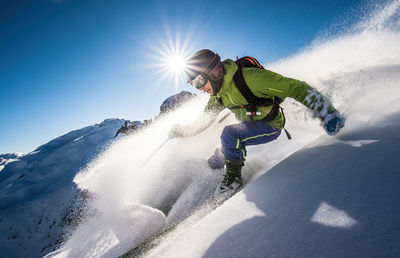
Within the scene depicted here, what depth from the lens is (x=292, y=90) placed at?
2.21 metres

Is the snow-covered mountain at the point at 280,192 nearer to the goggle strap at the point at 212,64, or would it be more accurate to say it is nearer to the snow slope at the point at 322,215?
the snow slope at the point at 322,215

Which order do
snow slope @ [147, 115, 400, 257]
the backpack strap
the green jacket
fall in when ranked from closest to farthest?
1. snow slope @ [147, 115, 400, 257]
2. the green jacket
3. the backpack strap

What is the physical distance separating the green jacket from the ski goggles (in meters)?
0.26

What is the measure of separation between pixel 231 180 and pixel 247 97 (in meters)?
1.29

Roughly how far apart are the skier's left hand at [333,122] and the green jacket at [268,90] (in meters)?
0.06

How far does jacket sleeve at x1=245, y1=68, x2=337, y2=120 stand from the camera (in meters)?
2.14

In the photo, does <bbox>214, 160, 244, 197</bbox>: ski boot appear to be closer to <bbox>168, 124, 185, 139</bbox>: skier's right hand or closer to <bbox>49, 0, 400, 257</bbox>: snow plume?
<bbox>49, 0, 400, 257</bbox>: snow plume

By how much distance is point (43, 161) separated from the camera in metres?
49.3

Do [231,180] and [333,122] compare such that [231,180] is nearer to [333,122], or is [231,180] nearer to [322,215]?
[333,122]

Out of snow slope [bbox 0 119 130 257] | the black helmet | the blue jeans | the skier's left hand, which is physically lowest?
the skier's left hand

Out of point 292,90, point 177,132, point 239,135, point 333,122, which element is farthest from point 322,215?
point 177,132

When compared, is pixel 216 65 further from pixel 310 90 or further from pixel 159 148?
pixel 159 148

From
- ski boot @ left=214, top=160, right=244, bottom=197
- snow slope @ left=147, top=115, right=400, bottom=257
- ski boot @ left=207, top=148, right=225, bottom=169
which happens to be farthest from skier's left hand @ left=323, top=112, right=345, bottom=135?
ski boot @ left=207, top=148, right=225, bottom=169

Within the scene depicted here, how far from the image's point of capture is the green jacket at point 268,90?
215 cm
